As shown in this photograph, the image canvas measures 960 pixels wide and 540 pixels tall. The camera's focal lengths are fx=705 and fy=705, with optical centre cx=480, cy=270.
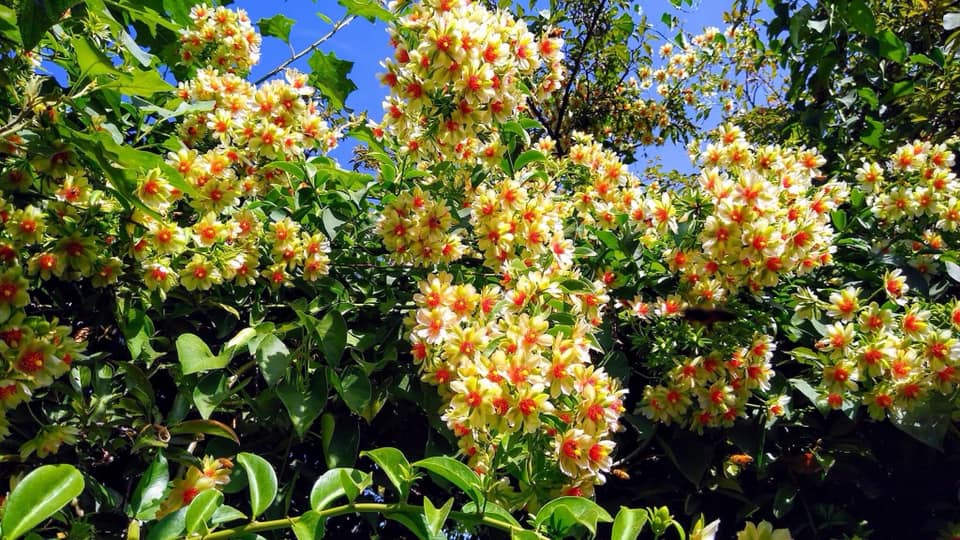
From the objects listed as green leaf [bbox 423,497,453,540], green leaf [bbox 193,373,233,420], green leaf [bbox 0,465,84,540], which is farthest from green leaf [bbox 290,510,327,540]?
green leaf [bbox 193,373,233,420]

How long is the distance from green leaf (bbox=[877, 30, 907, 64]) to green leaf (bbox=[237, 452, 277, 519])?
249cm

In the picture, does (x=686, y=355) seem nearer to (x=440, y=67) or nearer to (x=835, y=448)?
(x=835, y=448)

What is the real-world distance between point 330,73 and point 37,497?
1.53 m

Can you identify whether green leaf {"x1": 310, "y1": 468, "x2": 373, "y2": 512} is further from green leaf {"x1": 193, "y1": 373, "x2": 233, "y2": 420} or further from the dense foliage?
green leaf {"x1": 193, "y1": 373, "x2": 233, "y2": 420}

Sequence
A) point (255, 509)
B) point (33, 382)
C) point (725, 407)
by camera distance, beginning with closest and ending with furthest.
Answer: point (255, 509) → point (33, 382) → point (725, 407)

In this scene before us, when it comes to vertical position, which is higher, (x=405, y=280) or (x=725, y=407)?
(x=405, y=280)

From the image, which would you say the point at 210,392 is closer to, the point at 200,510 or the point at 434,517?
the point at 200,510

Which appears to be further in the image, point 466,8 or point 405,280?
point 405,280

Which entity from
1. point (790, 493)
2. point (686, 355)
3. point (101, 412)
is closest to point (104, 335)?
point (101, 412)

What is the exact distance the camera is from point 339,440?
1.33m

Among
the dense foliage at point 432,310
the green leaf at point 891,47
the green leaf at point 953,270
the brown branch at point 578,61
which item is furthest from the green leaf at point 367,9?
the brown branch at point 578,61

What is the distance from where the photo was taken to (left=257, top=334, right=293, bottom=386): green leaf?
1.22 meters

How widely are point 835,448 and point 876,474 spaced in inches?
7.2

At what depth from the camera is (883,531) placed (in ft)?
5.64
